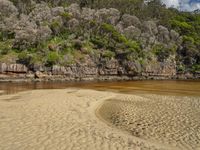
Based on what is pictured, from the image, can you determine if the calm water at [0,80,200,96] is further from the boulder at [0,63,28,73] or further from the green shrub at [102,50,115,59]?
the green shrub at [102,50,115,59]

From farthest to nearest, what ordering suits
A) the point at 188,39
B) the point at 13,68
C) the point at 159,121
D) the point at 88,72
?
the point at 188,39
the point at 88,72
the point at 13,68
the point at 159,121

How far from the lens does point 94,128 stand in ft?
50.0

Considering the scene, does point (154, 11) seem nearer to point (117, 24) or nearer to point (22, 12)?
point (117, 24)

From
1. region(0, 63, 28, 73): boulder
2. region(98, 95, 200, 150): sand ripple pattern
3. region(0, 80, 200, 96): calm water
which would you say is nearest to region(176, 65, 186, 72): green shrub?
region(0, 80, 200, 96): calm water

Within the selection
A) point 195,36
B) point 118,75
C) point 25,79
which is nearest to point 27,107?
point 25,79

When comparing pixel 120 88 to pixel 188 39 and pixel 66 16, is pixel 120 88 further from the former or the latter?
pixel 188 39

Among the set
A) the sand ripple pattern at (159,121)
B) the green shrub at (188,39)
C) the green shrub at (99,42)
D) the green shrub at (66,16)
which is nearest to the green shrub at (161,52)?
the green shrub at (188,39)

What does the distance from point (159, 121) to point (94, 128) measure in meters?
5.45

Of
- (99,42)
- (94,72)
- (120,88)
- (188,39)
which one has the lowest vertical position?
(120,88)

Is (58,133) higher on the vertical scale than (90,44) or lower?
lower

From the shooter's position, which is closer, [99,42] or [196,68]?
[99,42]

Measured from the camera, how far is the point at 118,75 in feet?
255

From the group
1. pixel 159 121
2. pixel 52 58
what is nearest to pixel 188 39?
pixel 52 58

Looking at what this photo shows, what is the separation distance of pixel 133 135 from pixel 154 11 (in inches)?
→ 4440
